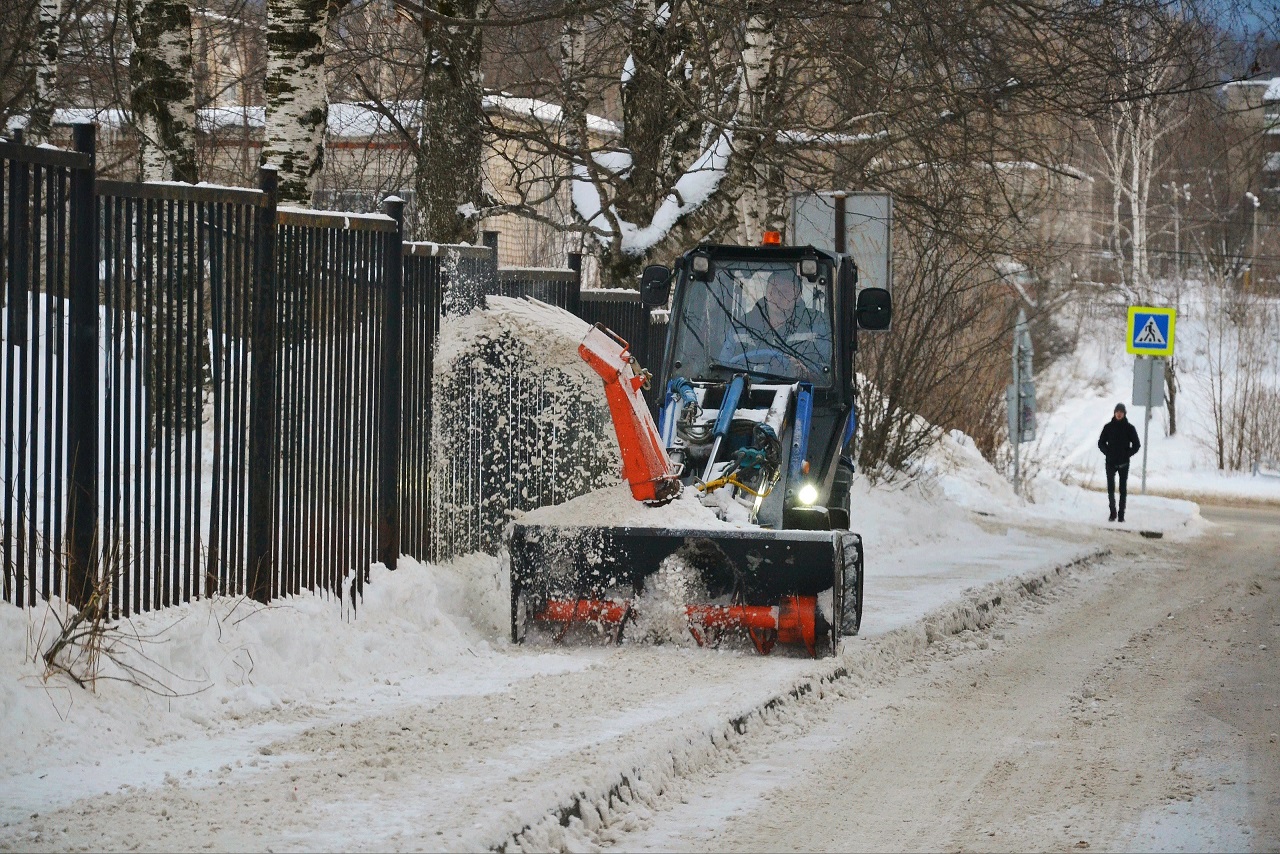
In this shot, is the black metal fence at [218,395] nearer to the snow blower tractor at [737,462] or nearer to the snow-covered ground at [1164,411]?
the snow blower tractor at [737,462]

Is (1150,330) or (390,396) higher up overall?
(1150,330)

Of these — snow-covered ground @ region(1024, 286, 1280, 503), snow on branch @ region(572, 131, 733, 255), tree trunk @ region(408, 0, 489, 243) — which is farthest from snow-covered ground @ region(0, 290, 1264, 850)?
snow-covered ground @ region(1024, 286, 1280, 503)

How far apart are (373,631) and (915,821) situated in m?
3.57

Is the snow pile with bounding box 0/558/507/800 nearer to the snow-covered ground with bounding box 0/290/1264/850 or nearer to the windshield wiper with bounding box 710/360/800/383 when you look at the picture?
the snow-covered ground with bounding box 0/290/1264/850

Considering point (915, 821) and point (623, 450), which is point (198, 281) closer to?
point (623, 450)

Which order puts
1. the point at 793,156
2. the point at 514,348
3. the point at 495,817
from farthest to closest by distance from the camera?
the point at 793,156
the point at 514,348
the point at 495,817

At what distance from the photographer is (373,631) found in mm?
8195

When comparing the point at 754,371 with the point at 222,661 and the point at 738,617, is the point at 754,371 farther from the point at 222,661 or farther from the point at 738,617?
→ the point at 222,661

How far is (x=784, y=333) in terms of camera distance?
34.0 feet

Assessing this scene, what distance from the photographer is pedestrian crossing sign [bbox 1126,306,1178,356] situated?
24906 millimetres

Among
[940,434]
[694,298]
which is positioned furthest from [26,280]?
[940,434]

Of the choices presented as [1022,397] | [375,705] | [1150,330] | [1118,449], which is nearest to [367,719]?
[375,705]

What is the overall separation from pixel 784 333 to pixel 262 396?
3962 millimetres

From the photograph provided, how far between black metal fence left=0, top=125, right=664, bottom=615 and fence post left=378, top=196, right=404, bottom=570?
13 mm
